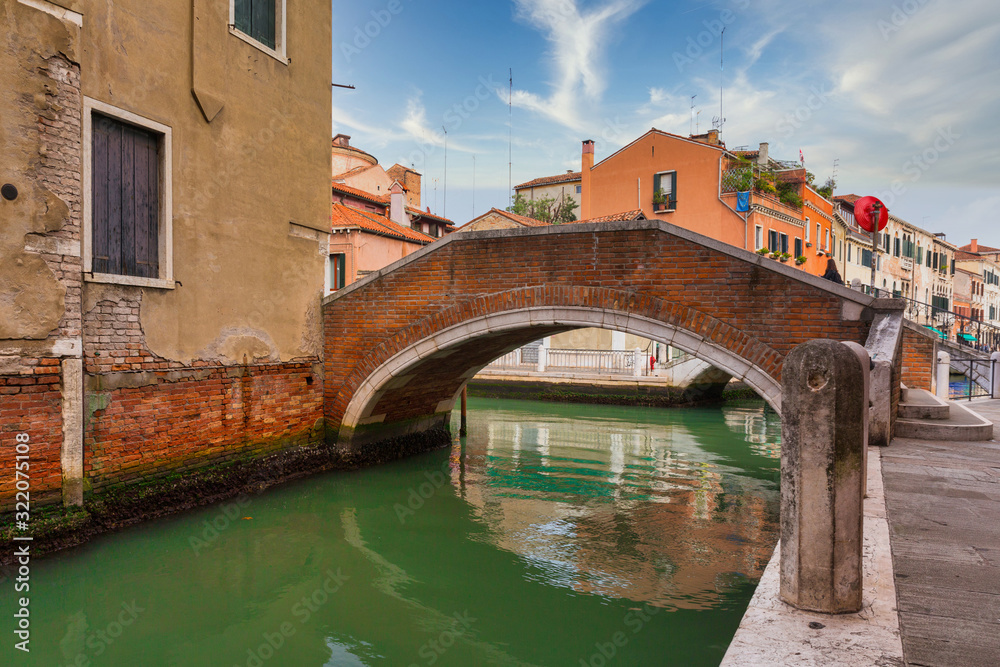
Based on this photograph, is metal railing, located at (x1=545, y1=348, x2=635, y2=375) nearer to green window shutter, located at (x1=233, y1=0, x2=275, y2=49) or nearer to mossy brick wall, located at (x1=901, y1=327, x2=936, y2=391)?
mossy brick wall, located at (x1=901, y1=327, x2=936, y2=391)

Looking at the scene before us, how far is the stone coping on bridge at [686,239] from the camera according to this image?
5.62 meters

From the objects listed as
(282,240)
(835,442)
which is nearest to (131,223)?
(282,240)

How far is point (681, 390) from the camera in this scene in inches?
616

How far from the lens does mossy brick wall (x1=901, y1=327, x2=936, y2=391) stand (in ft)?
21.9

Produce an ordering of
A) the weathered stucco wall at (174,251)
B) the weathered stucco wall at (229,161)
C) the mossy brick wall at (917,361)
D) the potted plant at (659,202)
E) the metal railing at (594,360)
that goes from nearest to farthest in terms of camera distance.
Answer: the weathered stucco wall at (174,251)
the weathered stucco wall at (229,161)
the mossy brick wall at (917,361)
the metal railing at (594,360)
the potted plant at (659,202)

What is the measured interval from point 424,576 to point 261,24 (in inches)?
235

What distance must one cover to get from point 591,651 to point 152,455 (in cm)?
427

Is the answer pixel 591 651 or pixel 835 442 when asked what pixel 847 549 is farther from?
pixel 591 651
